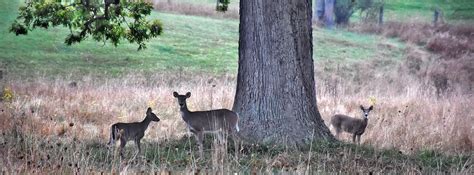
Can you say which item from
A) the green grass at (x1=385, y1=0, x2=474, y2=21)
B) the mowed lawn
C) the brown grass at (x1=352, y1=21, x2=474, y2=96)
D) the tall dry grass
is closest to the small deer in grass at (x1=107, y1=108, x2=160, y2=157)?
the tall dry grass

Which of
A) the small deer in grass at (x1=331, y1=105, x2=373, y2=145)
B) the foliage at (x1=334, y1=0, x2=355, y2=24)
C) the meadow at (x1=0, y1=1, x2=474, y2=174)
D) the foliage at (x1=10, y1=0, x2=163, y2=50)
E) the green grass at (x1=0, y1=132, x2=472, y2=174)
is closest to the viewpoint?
the green grass at (x1=0, y1=132, x2=472, y2=174)

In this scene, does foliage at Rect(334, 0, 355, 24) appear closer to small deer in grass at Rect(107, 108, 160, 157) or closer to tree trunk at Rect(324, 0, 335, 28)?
tree trunk at Rect(324, 0, 335, 28)

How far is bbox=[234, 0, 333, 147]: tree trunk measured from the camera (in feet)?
37.9

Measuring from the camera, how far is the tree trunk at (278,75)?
11.6m

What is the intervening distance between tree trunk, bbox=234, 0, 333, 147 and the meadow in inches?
17.9

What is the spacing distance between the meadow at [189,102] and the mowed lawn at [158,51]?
2.1 inches

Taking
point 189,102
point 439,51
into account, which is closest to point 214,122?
point 189,102

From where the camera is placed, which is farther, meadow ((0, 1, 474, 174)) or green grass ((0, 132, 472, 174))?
meadow ((0, 1, 474, 174))

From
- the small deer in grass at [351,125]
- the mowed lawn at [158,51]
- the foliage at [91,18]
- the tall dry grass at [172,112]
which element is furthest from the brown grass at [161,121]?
the mowed lawn at [158,51]

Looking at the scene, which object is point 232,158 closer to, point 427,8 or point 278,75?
point 278,75

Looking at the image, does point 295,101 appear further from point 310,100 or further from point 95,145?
point 95,145

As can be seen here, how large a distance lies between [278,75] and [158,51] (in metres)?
18.4

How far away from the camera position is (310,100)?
11797 mm

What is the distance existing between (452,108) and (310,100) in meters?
5.34
